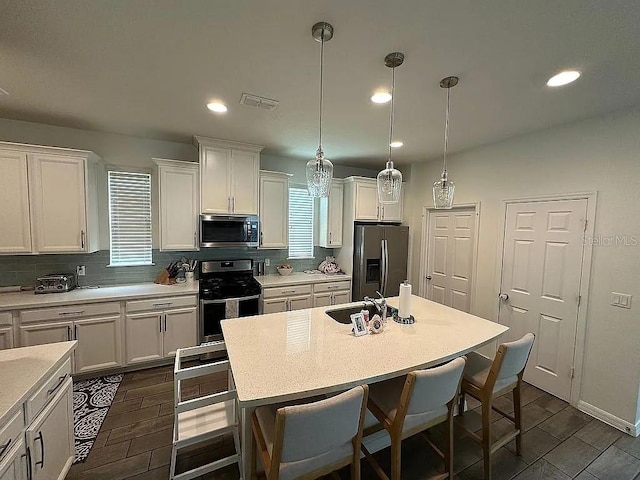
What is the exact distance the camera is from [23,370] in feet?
4.64

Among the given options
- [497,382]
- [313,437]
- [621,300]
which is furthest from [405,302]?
[621,300]

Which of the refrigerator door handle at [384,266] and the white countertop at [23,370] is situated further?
the refrigerator door handle at [384,266]

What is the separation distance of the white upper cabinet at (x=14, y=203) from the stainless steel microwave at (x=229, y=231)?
1607 mm

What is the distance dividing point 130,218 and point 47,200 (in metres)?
0.76

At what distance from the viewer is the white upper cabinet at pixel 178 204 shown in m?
3.24

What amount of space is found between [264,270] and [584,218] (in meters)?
3.75

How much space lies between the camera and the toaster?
2824 millimetres

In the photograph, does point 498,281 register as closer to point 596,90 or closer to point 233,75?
point 596,90

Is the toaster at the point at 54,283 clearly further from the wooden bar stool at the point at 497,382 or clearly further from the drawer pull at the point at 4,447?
the wooden bar stool at the point at 497,382

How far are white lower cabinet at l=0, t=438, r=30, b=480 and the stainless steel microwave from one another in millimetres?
2302

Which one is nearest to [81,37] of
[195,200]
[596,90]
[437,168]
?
[195,200]

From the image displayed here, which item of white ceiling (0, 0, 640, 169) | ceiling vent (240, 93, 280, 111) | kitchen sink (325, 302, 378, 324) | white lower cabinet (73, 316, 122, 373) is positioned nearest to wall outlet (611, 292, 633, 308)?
white ceiling (0, 0, 640, 169)

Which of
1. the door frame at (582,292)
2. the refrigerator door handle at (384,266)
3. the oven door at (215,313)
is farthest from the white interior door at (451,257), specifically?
the oven door at (215,313)

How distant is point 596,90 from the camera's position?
2.02 meters
